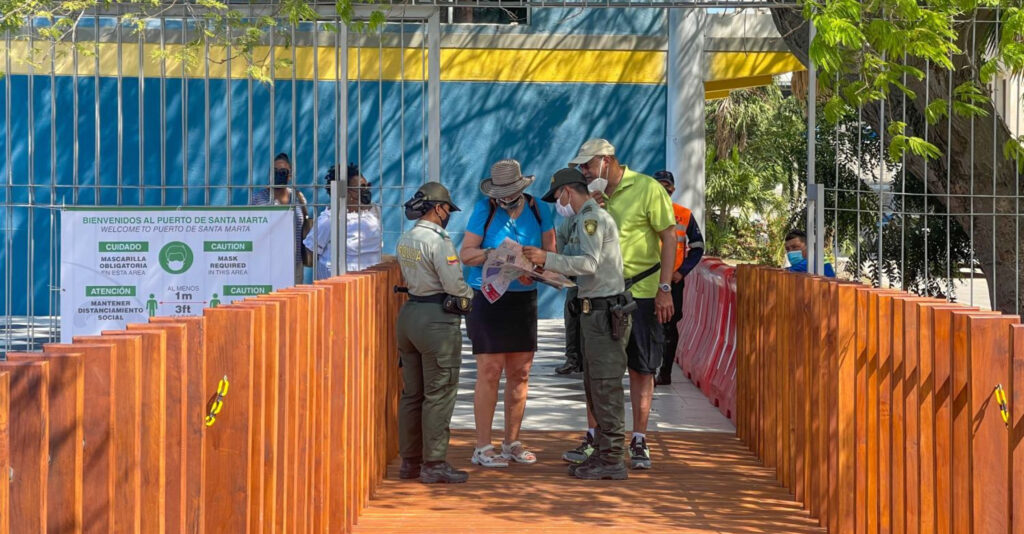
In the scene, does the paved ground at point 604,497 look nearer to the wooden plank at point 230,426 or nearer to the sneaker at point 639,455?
the sneaker at point 639,455

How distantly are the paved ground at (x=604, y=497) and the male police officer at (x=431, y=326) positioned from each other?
0.27m

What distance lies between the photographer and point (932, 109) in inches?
354

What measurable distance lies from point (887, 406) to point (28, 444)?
3.72 metres

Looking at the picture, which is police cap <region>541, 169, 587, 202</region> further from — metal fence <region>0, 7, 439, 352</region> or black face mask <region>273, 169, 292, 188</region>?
metal fence <region>0, 7, 439, 352</region>

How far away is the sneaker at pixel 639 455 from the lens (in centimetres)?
811

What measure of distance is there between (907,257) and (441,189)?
7.90 metres

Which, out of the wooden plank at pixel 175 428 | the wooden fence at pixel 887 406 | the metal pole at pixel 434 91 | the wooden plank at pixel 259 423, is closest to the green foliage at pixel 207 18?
the metal pole at pixel 434 91

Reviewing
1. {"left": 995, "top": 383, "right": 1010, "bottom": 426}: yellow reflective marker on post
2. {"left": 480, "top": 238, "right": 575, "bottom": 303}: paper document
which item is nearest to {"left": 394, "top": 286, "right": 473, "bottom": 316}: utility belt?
{"left": 480, "top": 238, "right": 575, "bottom": 303}: paper document

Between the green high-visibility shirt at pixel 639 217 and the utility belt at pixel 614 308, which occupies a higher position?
the green high-visibility shirt at pixel 639 217

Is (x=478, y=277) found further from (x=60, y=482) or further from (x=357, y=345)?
(x=60, y=482)

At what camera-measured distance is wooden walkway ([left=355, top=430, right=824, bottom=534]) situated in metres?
6.76

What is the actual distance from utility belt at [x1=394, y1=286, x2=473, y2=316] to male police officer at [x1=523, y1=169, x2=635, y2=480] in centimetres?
46

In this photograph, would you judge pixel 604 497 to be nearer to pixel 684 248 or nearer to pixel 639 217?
pixel 639 217

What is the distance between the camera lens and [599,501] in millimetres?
7293
